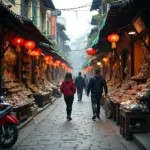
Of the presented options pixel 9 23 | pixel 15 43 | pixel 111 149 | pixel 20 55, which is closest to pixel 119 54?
pixel 20 55

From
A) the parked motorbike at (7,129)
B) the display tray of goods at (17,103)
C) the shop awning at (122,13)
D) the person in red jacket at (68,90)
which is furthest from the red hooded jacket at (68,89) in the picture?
the parked motorbike at (7,129)

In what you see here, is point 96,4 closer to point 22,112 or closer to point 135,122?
point 22,112

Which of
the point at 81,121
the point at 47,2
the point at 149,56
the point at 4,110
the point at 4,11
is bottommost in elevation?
the point at 81,121

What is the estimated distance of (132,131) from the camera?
8.45m

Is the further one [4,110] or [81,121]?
[81,121]

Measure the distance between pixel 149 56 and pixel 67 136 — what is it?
4322mm

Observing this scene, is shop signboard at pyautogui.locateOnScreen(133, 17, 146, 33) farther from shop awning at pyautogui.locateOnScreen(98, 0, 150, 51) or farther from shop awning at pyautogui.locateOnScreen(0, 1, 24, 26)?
shop awning at pyautogui.locateOnScreen(0, 1, 24, 26)

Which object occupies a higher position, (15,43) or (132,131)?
(15,43)

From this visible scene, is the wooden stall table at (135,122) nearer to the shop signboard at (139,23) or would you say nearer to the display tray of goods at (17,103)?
the shop signboard at (139,23)

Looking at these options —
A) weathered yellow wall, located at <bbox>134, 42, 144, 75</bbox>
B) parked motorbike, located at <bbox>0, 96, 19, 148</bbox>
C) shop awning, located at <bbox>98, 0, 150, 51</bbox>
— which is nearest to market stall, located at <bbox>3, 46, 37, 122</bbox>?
parked motorbike, located at <bbox>0, 96, 19, 148</bbox>

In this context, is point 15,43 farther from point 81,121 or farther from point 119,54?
point 119,54

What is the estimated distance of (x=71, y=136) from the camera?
9242 millimetres

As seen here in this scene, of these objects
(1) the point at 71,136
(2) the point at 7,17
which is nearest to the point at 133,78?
(1) the point at 71,136

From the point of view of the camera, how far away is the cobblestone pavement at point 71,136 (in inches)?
311
